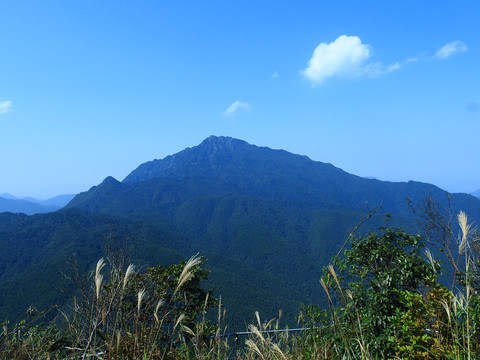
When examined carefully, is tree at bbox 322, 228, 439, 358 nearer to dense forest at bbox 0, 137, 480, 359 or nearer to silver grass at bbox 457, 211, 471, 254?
dense forest at bbox 0, 137, 480, 359

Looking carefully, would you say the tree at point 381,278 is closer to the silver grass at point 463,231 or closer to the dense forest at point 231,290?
the dense forest at point 231,290

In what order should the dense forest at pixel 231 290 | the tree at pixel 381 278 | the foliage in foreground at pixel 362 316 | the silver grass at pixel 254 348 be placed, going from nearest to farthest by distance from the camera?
the silver grass at pixel 254 348 → the dense forest at pixel 231 290 → the foliage in foreground at pixel 362 316 → the tree at pixel 381 278

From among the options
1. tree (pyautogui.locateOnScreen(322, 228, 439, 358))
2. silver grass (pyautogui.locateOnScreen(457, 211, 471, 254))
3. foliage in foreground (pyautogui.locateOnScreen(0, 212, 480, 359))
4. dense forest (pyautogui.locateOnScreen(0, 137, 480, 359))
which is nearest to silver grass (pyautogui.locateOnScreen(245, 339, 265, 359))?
dense forest (pyautogui.locateOnScreen(0, 137, 480, 359))

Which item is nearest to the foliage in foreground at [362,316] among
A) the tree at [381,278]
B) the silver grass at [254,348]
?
the tree at [381,278]

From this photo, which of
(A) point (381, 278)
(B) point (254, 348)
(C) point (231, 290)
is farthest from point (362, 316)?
(C) point (231, 290)

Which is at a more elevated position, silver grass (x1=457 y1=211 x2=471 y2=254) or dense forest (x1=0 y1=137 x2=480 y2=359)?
silver grass (x1=457 y1=211 x2=471 y2=254)

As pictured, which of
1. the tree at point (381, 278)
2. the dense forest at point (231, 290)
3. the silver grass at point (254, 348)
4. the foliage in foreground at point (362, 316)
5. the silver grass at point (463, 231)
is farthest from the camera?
the tree at point (381, 278)

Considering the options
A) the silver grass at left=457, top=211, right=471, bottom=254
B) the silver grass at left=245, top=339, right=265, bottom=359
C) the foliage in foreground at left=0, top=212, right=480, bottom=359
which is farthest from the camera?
the foliage in foreground at left=0, top=212, right=480, bottom=359

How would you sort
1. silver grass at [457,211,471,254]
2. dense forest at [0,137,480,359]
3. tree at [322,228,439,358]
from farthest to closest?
tree at [322,228,439,358], dense forest at [0,137,480,359], silver grass at [457,211,471,254]

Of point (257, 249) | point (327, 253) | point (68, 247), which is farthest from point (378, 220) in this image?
point (68, 247)

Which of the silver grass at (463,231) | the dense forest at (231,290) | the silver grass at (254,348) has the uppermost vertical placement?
the silver grass at (463,231)

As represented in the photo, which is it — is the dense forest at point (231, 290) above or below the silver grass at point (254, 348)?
below

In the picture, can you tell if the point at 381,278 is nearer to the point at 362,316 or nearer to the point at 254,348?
the point at 362,316

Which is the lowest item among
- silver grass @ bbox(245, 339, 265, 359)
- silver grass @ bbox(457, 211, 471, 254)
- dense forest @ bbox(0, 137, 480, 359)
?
dense forest @ bbox(0, 137, 480, 359)
